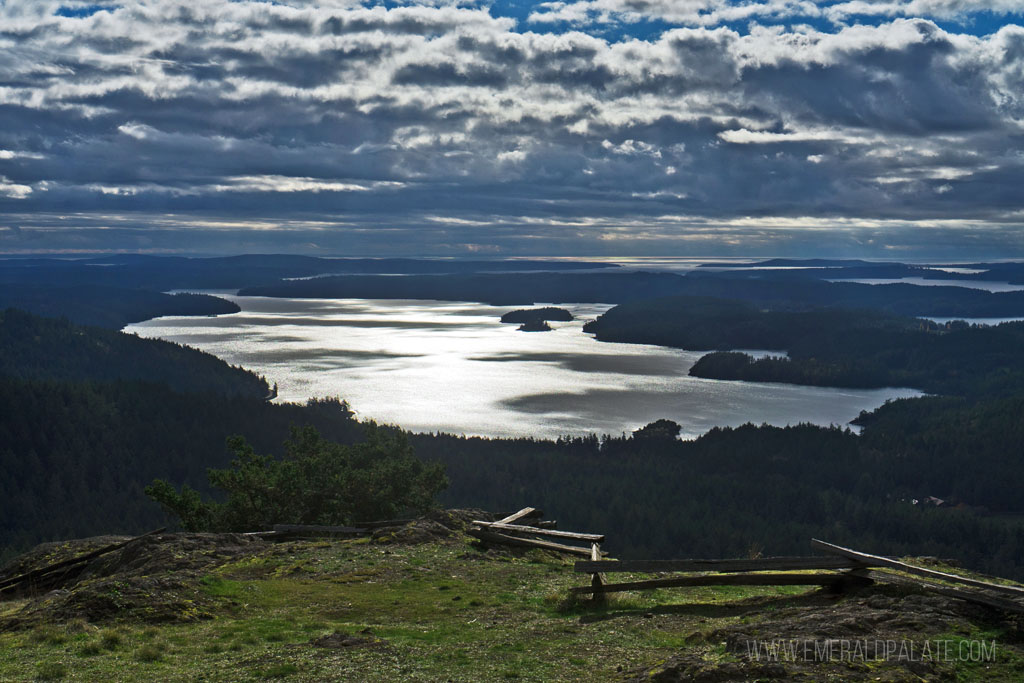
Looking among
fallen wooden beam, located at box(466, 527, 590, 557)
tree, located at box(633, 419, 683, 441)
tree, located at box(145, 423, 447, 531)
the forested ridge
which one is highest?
fallen wooden beam, located at box(466, 527, 590, 557)

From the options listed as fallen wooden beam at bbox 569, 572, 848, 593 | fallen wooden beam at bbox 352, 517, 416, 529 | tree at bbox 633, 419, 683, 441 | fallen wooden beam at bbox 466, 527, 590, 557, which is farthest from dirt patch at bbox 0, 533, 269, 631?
tree at bbox 633, 419, 683, 441

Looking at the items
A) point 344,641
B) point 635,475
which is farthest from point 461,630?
point 635,475

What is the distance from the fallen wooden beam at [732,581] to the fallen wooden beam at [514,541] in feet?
24.0

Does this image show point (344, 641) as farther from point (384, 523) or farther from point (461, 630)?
point (384, 523)

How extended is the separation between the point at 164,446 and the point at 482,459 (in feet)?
264

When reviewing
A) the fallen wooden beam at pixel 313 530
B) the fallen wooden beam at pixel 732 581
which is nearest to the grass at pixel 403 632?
the fallen wooden beam at pixel 732 581

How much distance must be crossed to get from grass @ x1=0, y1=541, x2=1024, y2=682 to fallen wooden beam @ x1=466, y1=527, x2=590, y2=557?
277 centimetres

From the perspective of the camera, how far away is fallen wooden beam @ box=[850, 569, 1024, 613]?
16172mm

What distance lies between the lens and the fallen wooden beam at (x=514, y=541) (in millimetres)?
29219

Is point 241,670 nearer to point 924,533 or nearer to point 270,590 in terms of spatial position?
point 270,590

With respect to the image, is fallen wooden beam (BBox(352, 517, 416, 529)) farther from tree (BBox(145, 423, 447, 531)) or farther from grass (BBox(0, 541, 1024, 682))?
grass (BBox(0, 541, 1024, 682))

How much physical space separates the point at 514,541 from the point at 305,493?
16.8m

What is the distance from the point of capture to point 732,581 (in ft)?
71.1

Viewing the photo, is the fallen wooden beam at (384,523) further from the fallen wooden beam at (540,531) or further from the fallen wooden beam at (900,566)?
the fallen wooden beam at (900,566)
